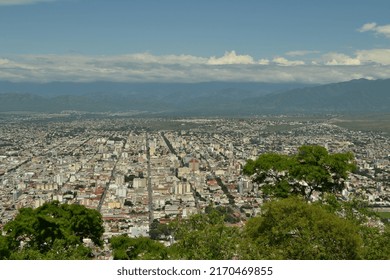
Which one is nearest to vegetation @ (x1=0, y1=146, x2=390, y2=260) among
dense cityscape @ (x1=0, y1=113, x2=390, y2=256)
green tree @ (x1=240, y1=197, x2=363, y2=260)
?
green tree @ (x1=240, y1=197, x2=363, y2=260)

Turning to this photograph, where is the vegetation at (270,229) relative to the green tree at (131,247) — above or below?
above

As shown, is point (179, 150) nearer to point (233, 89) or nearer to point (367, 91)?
point (233, 89)

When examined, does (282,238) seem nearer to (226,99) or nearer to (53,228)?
(53,228)

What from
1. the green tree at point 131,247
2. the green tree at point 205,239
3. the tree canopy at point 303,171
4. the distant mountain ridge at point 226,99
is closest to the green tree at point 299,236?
the green tree at point 205,239

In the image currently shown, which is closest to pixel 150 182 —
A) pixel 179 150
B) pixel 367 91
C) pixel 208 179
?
pixel 208 179

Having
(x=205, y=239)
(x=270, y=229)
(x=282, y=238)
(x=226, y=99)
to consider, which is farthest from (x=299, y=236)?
(x=226, y=99)

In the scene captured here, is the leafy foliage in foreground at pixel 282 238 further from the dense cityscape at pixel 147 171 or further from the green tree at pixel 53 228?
the green tree at pixel 53 228

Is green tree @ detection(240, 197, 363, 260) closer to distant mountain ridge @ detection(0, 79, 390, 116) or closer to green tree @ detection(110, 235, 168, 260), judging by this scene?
green tree @ detection(110, 235, 168, 260)
